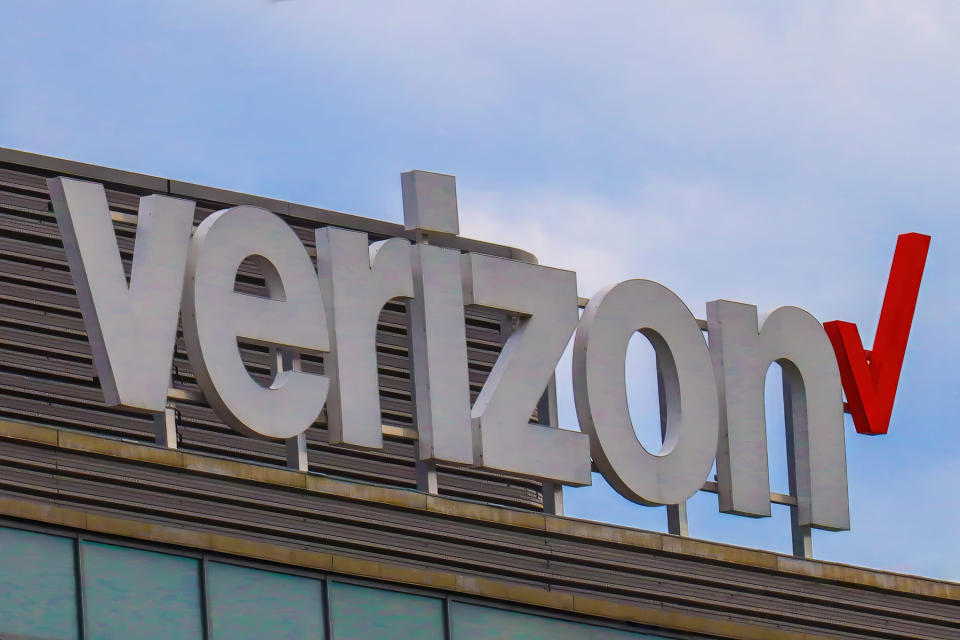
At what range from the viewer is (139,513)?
97.9 ft

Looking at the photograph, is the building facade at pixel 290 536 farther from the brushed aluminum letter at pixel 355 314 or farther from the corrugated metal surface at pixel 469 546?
the brushed aluminum letter at pixel 355 314

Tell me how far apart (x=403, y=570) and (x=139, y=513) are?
3439 millimetres

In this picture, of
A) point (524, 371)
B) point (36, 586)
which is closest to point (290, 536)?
point (36, 586)

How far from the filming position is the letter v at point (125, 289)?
30328 millimetres

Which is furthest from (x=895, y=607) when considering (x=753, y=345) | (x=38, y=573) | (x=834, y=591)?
(x=38, y=573)

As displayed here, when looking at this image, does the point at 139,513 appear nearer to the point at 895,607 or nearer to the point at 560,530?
the point at 560,530

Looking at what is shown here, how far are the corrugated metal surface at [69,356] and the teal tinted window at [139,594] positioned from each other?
3190mm

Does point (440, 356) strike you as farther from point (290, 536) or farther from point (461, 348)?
point (290, 536)

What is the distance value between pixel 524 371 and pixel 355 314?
2.89 m

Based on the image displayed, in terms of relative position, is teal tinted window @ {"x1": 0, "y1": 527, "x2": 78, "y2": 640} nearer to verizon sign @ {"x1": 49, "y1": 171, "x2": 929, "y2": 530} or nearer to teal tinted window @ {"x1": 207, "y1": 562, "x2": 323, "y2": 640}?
teal tinted window @ {"x1": 207, "y1": 562, "x2": 323, "y2": 640}

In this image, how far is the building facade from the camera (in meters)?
28.2

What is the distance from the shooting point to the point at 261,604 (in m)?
29.2

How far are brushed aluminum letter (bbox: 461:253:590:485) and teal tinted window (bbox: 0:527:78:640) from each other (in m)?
7.53

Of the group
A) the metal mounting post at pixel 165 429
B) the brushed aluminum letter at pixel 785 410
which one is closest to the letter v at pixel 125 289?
the metal mounting post at pixel 165 429
